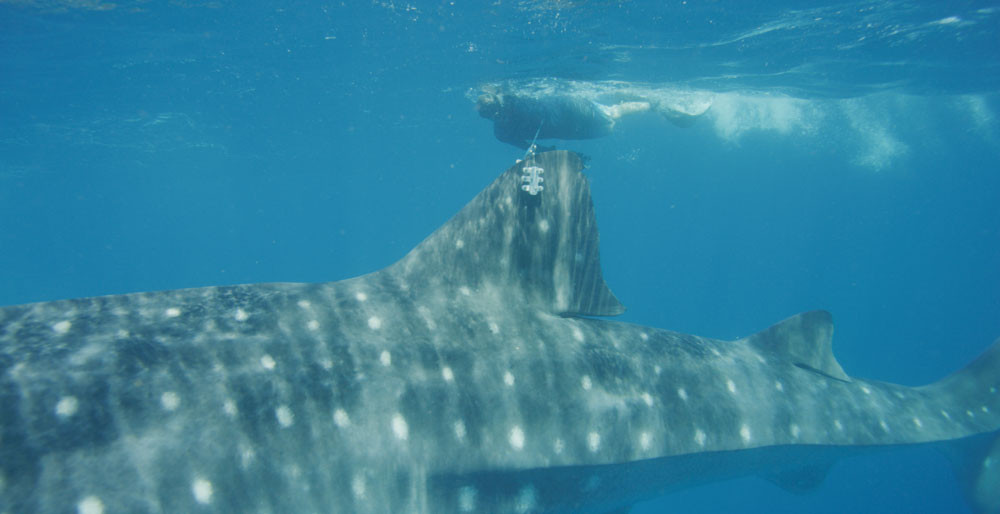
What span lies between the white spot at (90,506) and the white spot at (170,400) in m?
0.52

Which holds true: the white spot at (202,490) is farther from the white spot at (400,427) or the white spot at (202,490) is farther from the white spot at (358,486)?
the white spot at (400,427)

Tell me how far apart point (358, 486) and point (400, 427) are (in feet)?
1.50

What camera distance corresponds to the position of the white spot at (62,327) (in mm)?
3033

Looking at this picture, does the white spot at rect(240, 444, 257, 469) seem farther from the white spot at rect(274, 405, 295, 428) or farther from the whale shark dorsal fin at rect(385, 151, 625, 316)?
the whale shark dorsal fin at rect(385, 151, 625, 316)

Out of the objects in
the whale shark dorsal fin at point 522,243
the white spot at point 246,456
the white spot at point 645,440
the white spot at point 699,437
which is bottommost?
the white spot at point 699,437

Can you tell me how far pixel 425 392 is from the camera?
381 cm

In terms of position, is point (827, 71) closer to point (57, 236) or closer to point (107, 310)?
point (107, 310)

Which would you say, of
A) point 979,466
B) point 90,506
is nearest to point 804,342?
point 979,466

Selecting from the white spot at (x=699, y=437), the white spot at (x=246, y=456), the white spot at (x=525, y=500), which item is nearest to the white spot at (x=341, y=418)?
the white spot at (x=246, y=456)

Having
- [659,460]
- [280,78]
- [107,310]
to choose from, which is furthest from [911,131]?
[107,310]

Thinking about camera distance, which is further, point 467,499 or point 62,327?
point 467,499

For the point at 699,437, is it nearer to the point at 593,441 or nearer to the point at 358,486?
the point at 593,441

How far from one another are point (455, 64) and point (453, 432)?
23985 millimetres

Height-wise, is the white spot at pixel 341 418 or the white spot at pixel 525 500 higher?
the white spot at pixel 341 418
